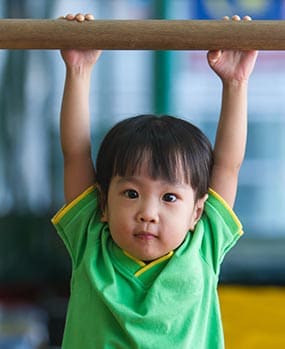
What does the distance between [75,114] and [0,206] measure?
1.69 meters

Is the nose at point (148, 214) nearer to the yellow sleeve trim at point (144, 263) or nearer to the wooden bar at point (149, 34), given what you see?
the yellow sleeve trim at point (144, 263)

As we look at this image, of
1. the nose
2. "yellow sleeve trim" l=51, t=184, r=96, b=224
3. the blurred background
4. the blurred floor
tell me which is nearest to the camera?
the nose

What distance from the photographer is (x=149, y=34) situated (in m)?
1.28

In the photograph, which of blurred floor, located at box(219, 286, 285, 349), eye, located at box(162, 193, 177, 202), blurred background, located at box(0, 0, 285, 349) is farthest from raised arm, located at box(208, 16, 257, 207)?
blurred background, located at box(0, 0, 285, 349)

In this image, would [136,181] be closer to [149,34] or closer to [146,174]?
[146,174]

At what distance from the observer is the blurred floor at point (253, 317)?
8.63 ft

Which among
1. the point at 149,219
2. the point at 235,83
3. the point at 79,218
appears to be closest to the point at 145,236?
the point at 149,219

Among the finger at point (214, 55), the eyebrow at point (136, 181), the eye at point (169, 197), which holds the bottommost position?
the eye at point (169, 197)

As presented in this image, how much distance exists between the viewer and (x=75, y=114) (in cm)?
137

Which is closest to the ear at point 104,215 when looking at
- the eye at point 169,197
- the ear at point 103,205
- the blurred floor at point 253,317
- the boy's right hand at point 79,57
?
the ear at point 103,205

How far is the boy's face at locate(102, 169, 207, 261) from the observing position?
1.29 metres

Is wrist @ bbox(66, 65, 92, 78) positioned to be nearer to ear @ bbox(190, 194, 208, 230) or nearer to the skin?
the skin

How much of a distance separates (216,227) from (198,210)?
37mm

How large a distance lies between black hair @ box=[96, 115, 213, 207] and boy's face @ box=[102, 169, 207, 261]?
0.01 m
